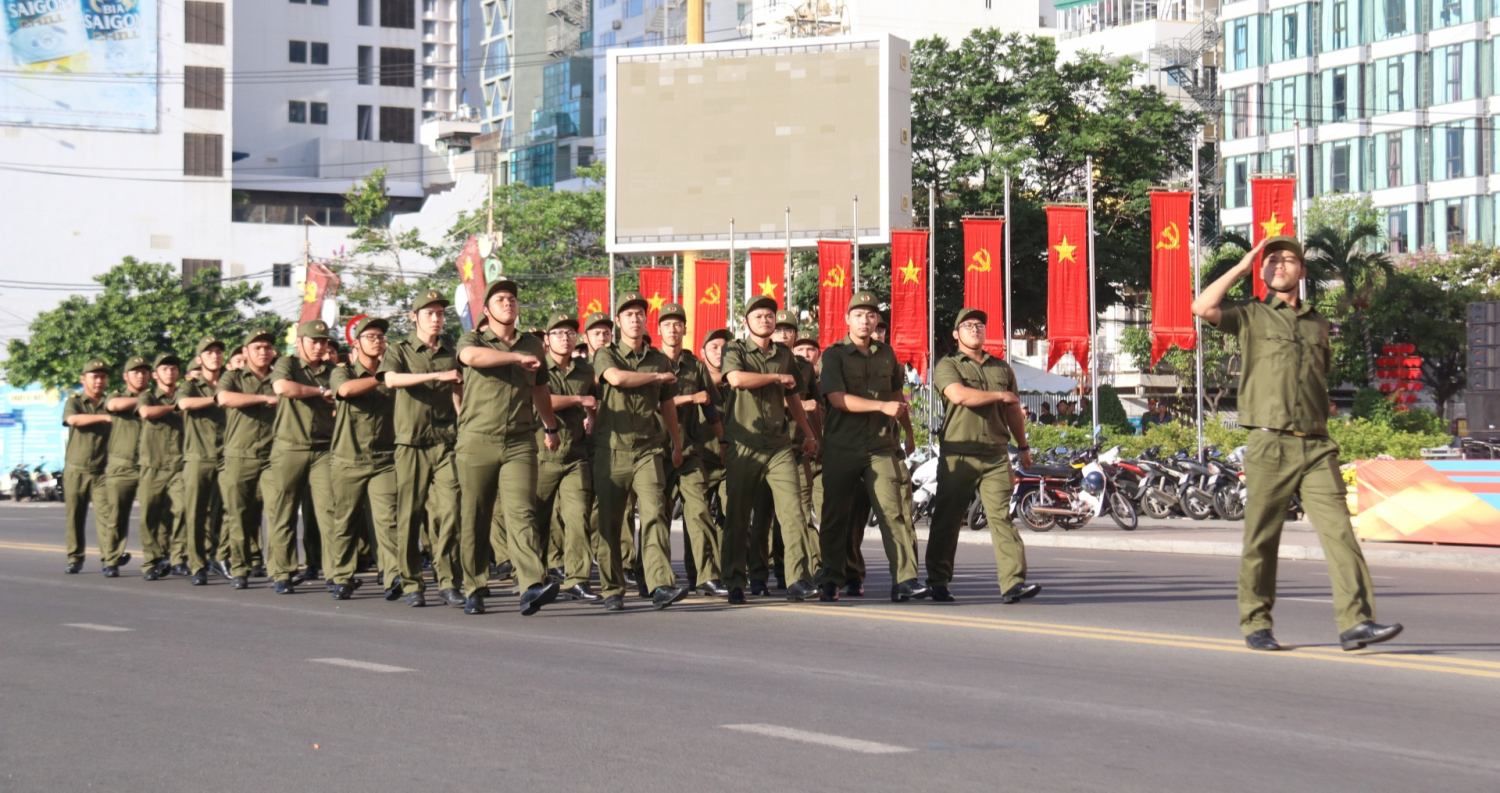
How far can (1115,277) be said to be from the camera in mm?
51188

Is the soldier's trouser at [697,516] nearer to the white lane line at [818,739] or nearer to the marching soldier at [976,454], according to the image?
the marching soldier at [976,454]

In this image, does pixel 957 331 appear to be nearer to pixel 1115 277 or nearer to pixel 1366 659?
pixel 1366 659

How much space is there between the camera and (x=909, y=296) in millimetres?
32844

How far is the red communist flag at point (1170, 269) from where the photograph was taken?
93.2ft

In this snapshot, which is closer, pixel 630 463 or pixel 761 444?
pixel 630 463

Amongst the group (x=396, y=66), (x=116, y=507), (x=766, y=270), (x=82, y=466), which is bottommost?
(x=116, y=507)

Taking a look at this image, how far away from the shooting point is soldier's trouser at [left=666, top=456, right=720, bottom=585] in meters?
11.8

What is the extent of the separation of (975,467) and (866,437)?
0.76m

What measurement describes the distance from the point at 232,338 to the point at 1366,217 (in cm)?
3835

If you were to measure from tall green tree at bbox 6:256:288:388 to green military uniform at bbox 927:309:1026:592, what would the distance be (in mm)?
42606

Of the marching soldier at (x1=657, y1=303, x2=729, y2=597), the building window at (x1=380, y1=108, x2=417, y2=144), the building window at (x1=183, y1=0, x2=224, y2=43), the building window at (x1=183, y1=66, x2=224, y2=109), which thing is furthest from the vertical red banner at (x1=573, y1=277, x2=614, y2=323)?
the building window at (x1=380, y1=108, x2=417, y2=144)

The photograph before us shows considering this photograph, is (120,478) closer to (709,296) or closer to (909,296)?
Answer: (909,296)

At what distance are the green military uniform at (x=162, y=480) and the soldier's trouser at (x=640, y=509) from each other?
5.15 meters

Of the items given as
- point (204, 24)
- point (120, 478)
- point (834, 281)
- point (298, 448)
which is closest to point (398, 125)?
point (204, 24)
